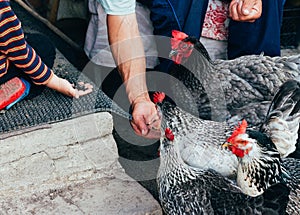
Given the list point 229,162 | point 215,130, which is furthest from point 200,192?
point 215,130

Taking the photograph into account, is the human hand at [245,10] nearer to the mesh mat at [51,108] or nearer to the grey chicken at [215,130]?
the grey chicken at [215,130]

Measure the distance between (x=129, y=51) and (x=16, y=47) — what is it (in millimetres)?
482

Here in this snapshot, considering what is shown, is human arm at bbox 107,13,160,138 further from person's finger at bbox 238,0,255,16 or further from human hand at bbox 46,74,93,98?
person's finger at bbox 238,0,255,16

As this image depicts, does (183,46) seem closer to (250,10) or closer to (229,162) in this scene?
(250,10)

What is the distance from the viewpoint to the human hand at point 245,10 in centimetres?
242

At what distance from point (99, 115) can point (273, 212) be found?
917mm

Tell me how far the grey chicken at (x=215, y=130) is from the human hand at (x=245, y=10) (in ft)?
1.32

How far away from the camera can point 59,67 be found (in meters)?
2.73

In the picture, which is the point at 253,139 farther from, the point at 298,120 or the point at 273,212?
the point at 298,120

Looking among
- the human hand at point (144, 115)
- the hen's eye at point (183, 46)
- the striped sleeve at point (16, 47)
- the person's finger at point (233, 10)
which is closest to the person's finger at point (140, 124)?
the human hand at point (144, 115)

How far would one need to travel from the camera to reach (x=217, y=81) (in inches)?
94.6

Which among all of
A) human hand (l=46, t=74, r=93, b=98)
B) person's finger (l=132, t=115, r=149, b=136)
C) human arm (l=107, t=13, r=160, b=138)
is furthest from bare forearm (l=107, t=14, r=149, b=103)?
human hand (l=46, t=74, r=93, b=98)

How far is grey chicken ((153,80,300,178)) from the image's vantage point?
82.8 inches

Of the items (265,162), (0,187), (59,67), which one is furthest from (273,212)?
(59,67)
